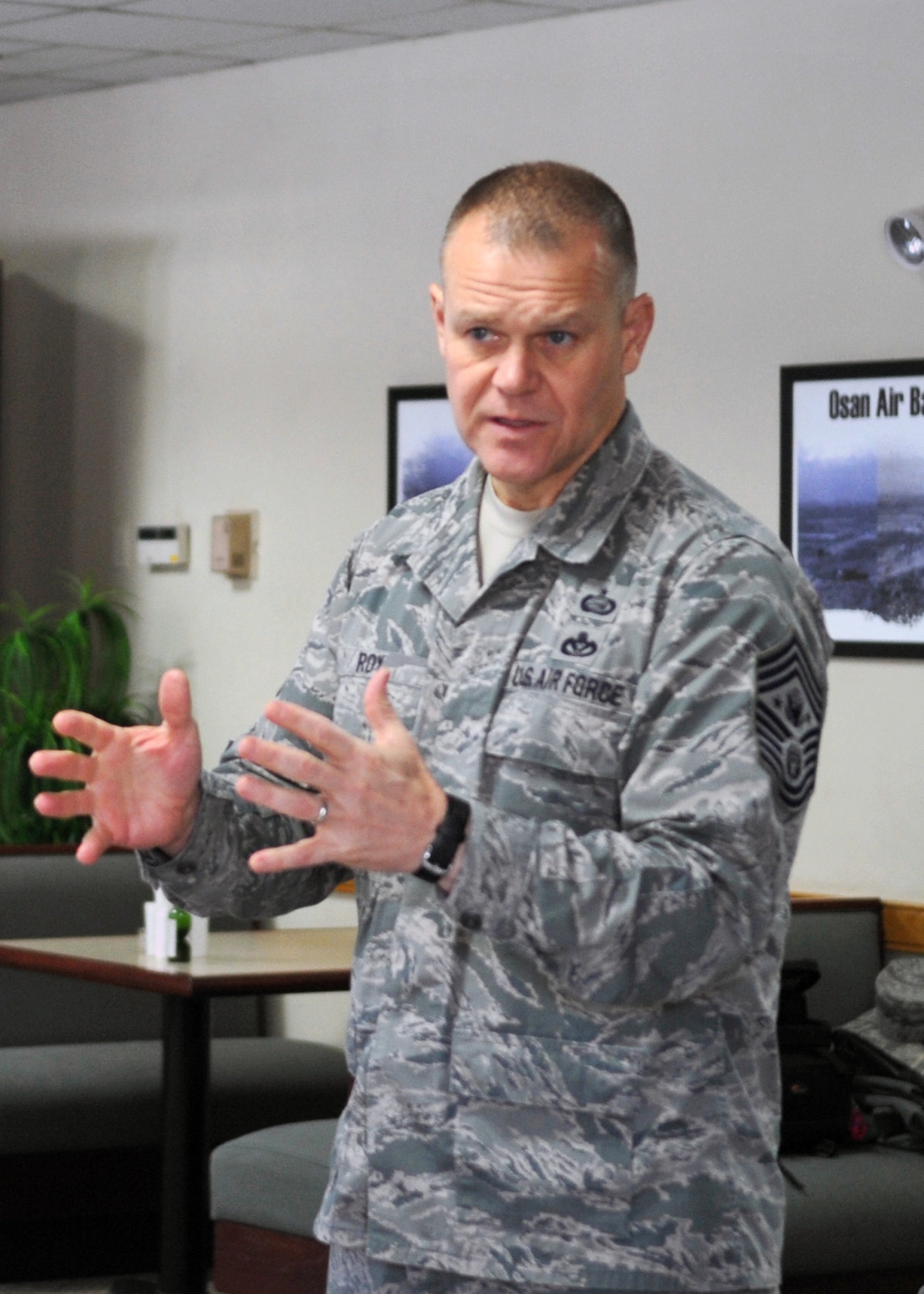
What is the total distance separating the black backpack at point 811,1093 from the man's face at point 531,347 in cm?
222

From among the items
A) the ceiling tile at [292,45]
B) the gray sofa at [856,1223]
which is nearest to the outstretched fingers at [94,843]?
the gray sofa at [856,1223]

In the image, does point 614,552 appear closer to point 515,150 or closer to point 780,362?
point 780,362

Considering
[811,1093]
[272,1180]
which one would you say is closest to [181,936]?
[272,1180]

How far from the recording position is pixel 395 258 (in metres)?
5.08

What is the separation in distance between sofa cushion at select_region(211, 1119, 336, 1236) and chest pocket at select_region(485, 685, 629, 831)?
2.13 metres

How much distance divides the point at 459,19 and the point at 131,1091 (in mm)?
2837

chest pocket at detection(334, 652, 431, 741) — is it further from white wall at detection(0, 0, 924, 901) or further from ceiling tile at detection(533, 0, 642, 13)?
ceiling tile at detection(533, 0, 642, 13)

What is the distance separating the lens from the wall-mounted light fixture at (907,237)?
12.3ft

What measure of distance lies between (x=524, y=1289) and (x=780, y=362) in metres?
3.25

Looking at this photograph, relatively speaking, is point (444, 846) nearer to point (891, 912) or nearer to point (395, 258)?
point (891, 912)

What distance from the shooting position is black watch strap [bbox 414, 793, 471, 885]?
1.36 meters

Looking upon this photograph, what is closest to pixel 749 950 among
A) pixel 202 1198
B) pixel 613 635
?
pixel 613 635

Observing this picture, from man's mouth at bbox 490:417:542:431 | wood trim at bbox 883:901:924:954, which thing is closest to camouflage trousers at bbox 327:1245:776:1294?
man's mouth at bbox 490:417:542:431

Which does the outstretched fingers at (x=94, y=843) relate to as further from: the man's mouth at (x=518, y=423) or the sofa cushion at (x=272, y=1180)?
the sofa cushion at (x=272, y=1180)
